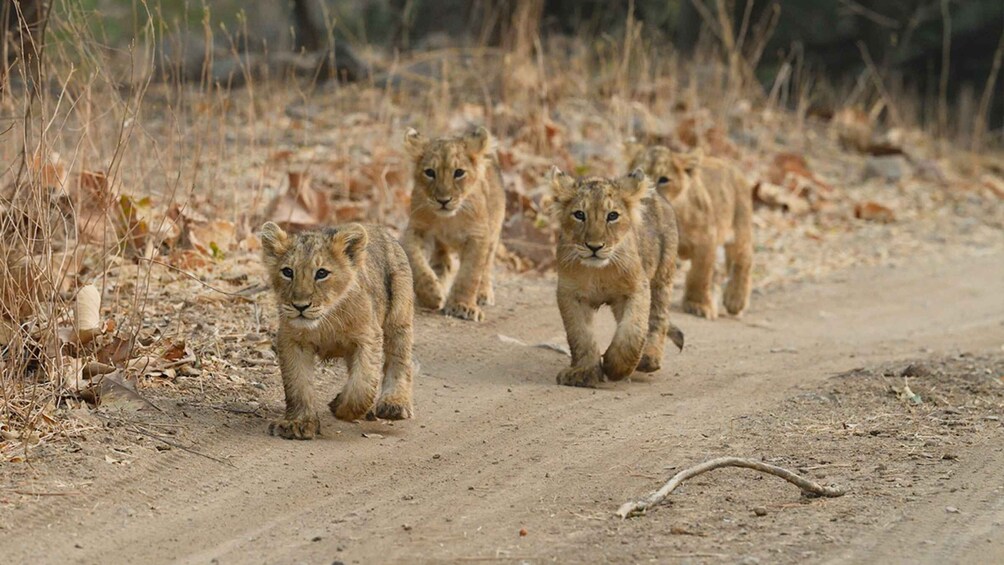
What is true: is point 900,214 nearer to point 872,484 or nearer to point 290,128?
point 290,128

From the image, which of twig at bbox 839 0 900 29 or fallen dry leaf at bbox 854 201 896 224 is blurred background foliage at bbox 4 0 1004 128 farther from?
fallen dry leaf at bbox 854 201 896 224

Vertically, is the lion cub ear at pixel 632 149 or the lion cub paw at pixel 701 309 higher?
the lion cub ear at pixel 632 149

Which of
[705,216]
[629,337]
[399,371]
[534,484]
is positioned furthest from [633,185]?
[705,216]

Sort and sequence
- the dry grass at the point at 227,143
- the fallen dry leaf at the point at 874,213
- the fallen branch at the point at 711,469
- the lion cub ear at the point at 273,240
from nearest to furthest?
the fallen branch at the point at 711,469 < the lion cub ear at the point at 273,240 < the dry grass at the point at 227,143 < the fallen dry leaf at the point at 874,213

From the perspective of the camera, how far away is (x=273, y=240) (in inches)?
306

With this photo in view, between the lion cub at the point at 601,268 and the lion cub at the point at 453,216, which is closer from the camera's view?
the lion cub at the point at 601,268

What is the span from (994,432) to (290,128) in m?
11.4

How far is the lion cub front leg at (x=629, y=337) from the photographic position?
9656 millimetres

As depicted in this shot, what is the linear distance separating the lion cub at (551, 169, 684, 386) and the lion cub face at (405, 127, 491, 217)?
156 cm

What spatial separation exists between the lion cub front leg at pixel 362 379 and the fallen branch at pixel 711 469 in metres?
1.88

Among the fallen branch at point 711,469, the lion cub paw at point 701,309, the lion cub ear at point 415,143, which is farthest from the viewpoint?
the lion cub paw at point 701,309

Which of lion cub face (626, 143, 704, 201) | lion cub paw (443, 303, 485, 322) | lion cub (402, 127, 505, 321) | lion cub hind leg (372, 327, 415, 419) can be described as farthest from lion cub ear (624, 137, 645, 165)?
lion cub hind leg (372, 327, 415, 419)

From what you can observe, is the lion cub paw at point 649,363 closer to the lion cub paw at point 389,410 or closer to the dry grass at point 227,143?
the lion cub paw at point 389,410

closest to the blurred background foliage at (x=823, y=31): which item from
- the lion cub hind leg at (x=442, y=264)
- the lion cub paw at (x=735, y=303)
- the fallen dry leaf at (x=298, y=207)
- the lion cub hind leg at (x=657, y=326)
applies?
the lion cub paw at (x=735, y=303)
